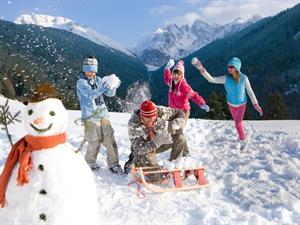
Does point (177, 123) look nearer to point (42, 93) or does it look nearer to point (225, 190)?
point (225, 190)

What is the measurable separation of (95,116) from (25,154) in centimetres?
277

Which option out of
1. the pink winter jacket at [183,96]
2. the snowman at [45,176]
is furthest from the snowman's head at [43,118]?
the pink winter jacket at [183,96]

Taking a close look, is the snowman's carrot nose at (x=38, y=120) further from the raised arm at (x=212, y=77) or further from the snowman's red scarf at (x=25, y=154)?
the raised arm at (x=212, y=77)

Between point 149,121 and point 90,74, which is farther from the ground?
point 90,74

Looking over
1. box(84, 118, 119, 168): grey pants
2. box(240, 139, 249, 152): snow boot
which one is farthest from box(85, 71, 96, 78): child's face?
box(240, 139, 249, 152): snow boot

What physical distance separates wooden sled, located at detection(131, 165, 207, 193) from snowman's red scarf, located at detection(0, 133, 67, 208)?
2429 mm

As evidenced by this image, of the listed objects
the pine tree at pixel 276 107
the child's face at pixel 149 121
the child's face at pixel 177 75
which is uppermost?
the child's face at pixel 177 75

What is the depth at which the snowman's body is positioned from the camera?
150 inches

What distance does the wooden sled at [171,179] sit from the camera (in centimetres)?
623

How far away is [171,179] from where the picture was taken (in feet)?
21.7

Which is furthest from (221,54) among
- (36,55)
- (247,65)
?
(36,55)

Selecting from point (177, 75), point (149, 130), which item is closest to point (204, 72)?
point (177, 75)

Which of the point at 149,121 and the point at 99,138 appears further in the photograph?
the point at 99,138

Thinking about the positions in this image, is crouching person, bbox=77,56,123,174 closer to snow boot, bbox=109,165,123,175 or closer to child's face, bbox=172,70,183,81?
snow boot, bbox=109,165,123,175
